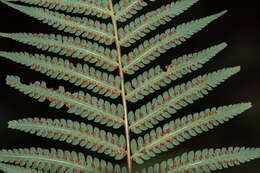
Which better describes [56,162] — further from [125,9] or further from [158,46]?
[125,9]

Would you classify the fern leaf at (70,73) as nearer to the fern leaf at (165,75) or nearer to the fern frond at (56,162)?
the fern leaf at (165,75)

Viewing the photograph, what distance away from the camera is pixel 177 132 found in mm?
2359

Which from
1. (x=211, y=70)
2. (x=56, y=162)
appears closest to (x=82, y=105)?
(x=56, y=162)

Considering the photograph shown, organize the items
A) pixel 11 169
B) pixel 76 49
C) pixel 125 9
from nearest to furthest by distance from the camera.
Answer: pixel 11 169 → pixel 76 49 → pixel 125 9

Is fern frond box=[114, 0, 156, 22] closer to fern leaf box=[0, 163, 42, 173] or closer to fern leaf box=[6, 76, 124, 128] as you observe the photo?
fern leaf box=[6, 76, 124, 128]

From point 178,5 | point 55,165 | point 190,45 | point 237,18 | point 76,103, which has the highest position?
point 237,18

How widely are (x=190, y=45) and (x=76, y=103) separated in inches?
124

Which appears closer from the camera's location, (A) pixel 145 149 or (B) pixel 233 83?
(A) pixel 145 149

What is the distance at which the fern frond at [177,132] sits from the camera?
7.64 feet

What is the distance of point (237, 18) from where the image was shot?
5.62m

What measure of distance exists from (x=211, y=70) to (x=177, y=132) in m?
3.10

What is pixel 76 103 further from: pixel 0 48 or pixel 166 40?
pixel 0 48

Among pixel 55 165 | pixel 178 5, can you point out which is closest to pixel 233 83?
pixel 178 5

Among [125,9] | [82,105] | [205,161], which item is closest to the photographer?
[205,161]
